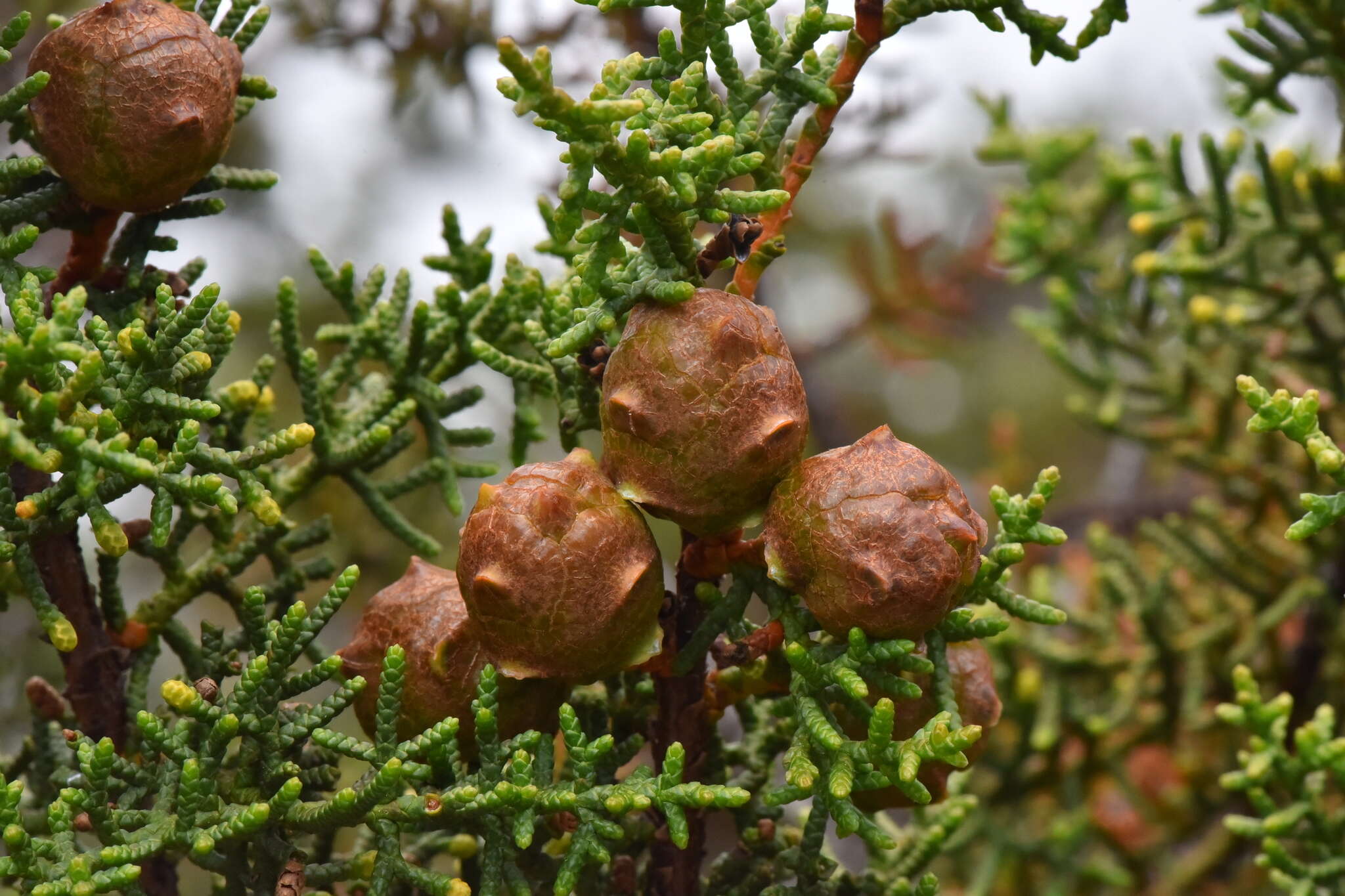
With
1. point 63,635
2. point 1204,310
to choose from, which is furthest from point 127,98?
point 1204,310

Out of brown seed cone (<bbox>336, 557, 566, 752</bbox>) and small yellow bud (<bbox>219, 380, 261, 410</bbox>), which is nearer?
brown seed cone (<bbox>336, 557, 566, 752</bbox>)

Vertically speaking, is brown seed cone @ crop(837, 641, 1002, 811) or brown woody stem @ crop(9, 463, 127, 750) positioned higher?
brown woody stem @ crop(9, 463, 127, 750)

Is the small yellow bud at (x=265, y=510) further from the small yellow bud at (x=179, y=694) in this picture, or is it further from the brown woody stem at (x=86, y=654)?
the brown woody stem at (x=86, y=654)

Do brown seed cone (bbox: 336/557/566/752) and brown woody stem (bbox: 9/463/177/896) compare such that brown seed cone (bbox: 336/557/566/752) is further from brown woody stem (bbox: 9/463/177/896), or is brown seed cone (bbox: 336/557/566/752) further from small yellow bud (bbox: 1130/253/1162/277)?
small yellow bud (bbox: 1130/253/1162/277)

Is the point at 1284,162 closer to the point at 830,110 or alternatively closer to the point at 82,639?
the point at 830,110

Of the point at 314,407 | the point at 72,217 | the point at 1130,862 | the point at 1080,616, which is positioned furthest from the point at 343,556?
the point at 1130,862

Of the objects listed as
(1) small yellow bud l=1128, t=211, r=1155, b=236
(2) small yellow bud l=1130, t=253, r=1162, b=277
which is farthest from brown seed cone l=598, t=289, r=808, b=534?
(1) small yellow bud l=1128, t=211, r=1155, b=236

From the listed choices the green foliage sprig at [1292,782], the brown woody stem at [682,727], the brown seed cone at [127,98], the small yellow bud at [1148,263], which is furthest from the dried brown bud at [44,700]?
the small yellow bud at [1148,263]
